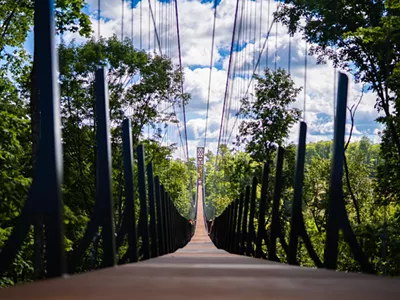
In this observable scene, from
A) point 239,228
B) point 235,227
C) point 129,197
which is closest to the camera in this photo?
point 129,197

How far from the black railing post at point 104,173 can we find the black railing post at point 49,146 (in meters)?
1.11

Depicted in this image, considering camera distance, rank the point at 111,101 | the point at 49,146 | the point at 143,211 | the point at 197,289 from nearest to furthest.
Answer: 1. the point at 197,289
2. the point at 49,146
3. the point at 143,211
4. the point at 111,101

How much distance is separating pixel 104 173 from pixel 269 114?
72.2 feet

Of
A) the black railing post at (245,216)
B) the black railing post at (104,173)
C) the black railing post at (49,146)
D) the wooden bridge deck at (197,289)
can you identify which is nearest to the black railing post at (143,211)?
the black railing post at (104,173)

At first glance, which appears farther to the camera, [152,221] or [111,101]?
[111,101]

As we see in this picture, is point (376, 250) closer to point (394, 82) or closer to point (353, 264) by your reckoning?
point (394, 82)

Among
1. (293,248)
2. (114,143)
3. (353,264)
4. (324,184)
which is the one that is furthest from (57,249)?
(324,184)

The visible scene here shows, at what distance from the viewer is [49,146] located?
3016 mm

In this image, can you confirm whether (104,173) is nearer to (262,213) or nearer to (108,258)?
(108,258)

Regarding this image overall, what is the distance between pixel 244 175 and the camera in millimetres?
26172

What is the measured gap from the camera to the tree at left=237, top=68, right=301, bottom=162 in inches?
1011

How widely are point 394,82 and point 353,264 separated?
5.99 meters

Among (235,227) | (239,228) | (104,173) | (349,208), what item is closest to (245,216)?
(239,228)

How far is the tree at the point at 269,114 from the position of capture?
25.7 metres
